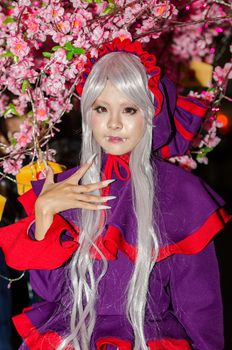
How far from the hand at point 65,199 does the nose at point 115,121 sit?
0.14 metres

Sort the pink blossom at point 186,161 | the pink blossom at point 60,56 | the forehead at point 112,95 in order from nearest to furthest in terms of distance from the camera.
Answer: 1. the forehead at point 112,95
2. the pink blossom at point 60,56
3. the pink blossom at point 186,161

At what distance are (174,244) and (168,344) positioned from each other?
0.96 ft

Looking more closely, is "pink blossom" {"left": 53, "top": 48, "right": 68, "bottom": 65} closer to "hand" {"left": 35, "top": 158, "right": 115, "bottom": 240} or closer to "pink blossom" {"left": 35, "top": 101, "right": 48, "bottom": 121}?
"pink blossom" {"left": 35, "top": 101, "right": 48, "bottom": 121}

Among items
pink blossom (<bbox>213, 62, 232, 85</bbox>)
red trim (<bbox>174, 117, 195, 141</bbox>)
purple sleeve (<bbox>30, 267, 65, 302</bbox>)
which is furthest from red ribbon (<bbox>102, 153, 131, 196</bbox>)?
pink blossom (<bbox>213, 62, 232, 85</bbox>)

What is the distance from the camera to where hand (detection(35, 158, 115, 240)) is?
1755 mm

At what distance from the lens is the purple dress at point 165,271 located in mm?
1824

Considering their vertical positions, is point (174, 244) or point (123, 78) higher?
point (123, 78)

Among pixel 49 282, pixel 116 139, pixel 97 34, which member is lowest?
pixel 49 282

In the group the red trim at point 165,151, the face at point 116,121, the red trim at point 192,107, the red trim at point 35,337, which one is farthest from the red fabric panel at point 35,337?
the red trim at point 192,107

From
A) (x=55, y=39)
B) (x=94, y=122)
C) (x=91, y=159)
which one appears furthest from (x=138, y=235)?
(x=55, y=39)

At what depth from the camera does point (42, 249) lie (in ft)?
5.84

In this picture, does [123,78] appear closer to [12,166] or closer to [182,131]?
[182,131]

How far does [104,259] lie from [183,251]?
0.24 meters

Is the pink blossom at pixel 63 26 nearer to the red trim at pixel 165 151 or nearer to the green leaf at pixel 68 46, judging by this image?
the green leaf at pixel 68 46
